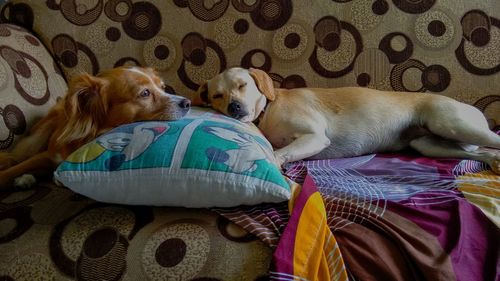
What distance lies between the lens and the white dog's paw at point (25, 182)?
3.77 feet

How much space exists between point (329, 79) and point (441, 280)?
42.3 inches

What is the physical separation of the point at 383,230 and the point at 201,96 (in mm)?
1015

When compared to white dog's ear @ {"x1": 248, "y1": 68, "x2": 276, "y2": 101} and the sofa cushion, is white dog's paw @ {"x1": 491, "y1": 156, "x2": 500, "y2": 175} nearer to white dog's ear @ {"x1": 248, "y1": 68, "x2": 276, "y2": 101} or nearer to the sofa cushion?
white dog's ear @ {"x1": 248, "y1": 68, "x2": 276, "y2": 101}

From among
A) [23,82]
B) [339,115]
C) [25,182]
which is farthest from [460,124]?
[23,82]

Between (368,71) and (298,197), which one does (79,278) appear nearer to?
(298,197)

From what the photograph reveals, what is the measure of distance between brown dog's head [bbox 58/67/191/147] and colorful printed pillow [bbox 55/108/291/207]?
0.26m

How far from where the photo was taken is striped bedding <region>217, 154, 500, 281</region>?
794mm

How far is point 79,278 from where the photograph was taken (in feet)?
2.60

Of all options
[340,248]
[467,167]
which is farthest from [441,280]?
[467,167]

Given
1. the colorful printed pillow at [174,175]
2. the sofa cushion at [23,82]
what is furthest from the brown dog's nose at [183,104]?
the sofa cushion at [23,82]

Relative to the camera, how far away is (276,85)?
5.74 ft

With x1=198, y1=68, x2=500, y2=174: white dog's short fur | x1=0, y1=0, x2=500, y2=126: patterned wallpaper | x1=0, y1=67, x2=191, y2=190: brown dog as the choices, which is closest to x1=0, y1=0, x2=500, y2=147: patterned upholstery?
x1=0, y1=0, x2=500, y2=126: patterned wallpaper

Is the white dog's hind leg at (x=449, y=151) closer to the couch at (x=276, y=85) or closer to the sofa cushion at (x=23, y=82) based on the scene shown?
the couch at (x=276, y=85)

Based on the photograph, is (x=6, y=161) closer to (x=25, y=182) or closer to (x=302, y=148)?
(x=25, y=182)
